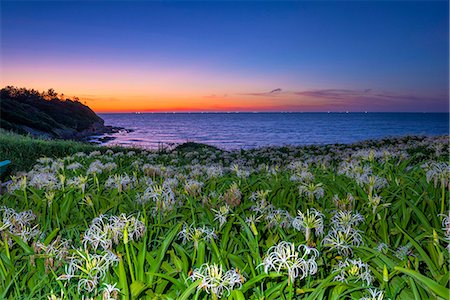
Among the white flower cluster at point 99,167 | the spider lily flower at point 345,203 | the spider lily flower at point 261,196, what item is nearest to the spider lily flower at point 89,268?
the spider lily flower at point 261,196

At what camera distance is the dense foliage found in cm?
2959

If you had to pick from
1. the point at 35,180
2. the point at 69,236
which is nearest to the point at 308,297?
the point at 69,236

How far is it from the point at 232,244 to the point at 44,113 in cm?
3681

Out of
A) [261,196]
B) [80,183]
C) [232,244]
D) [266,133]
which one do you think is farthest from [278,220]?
[266,133]

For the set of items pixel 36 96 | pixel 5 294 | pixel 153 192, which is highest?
pixel 36 96

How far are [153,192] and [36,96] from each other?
1717 inches

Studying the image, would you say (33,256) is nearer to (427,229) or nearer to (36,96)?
(427,229)

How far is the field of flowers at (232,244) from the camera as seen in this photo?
5.21 ft

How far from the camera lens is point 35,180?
3.53m

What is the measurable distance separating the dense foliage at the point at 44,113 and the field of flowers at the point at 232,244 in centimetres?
2673

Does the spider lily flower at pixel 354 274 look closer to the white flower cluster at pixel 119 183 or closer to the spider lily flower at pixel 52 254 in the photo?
the spider lily flower at pixel 52 254

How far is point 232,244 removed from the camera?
89.7 inches

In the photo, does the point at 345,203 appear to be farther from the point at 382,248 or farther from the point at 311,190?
the point at 382,248

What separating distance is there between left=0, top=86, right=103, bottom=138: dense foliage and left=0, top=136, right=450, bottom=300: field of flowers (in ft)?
87.7
